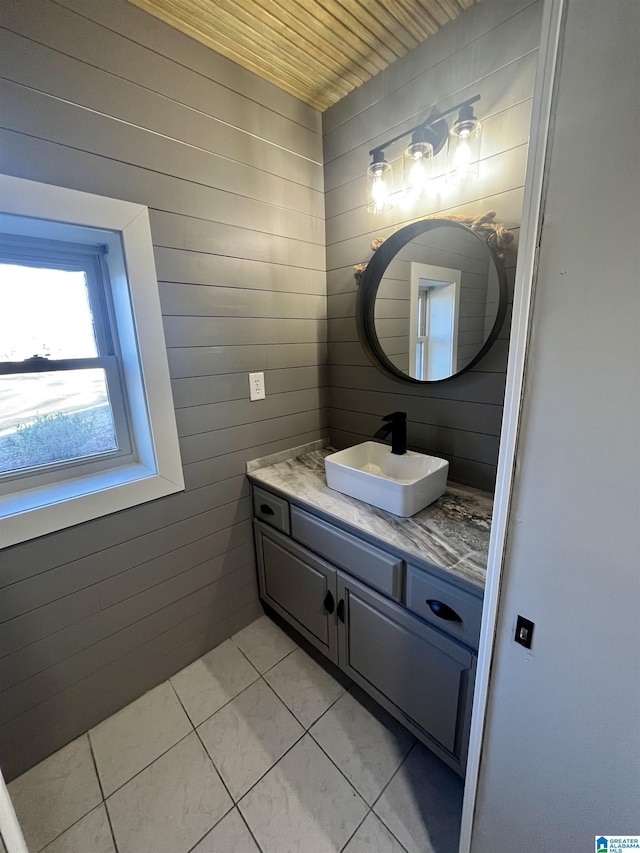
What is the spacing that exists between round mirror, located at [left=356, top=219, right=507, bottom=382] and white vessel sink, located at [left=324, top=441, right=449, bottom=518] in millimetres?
352

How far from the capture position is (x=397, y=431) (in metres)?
1.45

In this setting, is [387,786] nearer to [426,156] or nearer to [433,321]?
[433,321]

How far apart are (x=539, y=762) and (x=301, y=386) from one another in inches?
59.2

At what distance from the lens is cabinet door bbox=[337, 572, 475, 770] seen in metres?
1.03

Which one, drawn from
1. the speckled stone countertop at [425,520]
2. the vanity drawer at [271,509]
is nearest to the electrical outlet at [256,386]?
the speckled stone countertop at [425,520]

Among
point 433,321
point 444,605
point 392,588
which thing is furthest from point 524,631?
point 433,321

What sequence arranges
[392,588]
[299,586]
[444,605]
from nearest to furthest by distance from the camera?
[444,605] → [392,588] → [299,586]

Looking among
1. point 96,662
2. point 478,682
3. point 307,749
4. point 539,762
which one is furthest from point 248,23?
point 307,749

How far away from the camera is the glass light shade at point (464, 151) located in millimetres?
1127

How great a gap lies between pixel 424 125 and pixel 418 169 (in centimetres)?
13

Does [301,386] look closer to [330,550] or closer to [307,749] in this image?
[330,550]

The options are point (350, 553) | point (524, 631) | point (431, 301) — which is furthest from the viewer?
point (431, 301)

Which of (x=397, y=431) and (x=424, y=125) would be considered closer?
(x=424, y=125)

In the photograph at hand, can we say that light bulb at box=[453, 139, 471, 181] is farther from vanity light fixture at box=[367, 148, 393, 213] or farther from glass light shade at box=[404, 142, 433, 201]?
vanity light fixture at box=[367, 148, 393, 213]
